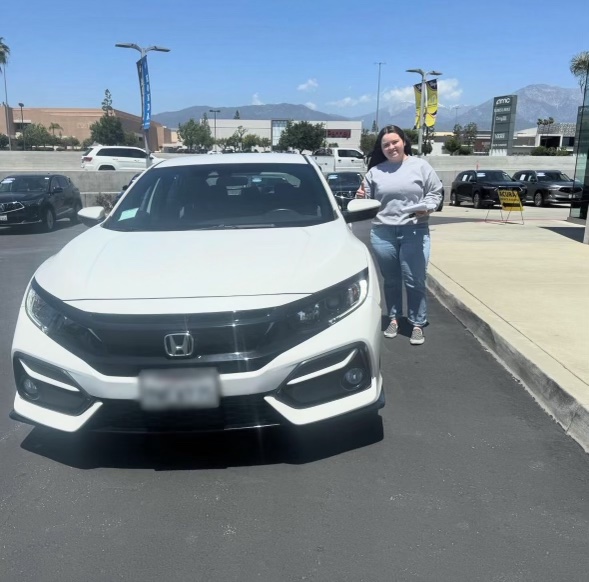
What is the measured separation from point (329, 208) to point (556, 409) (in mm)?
2089

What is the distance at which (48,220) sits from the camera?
15359 mm

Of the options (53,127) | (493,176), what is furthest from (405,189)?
(53,127)

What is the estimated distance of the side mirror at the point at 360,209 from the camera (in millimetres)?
4867

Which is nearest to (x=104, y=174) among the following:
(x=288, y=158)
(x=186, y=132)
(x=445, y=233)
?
(x=445, y=233)

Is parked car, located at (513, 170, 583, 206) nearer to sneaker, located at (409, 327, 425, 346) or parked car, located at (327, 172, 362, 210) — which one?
parked car, located at (327, 172, 362, 210)

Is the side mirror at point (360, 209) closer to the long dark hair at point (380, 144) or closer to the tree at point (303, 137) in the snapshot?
the long dark hair at point (380, 144)

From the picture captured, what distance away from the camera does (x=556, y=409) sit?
13.2 ft

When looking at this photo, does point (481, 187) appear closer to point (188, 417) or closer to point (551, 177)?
point (551, 177)

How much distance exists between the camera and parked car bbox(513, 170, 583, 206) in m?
24.2

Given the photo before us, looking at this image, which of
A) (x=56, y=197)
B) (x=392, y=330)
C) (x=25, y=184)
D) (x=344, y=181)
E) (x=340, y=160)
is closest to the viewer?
(x=392, y=330)

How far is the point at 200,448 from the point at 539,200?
24164 mm

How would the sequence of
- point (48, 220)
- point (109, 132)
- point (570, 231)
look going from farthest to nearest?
1. point (109, 132)
2. point (48, 220)
3. point (570, 231)

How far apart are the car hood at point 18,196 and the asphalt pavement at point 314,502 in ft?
38.9

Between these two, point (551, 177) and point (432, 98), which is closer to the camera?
point (551, 177)
